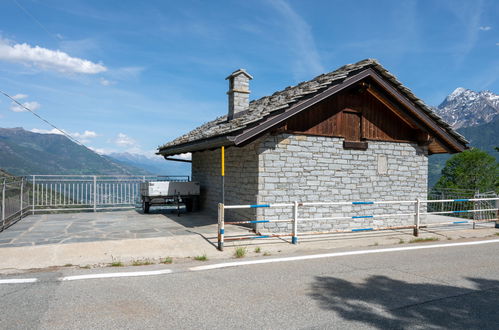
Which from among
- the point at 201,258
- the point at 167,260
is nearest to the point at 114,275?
the point at 167,260

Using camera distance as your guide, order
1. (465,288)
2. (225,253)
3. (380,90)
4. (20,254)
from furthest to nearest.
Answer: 1. (380,90)
2. (225,253)
3. (20,254)
4. (465,288)

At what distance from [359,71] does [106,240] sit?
329 inches

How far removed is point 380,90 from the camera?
1157 centimetres

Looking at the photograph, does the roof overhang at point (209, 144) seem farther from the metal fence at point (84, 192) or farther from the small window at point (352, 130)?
the small window at point (352, 130)

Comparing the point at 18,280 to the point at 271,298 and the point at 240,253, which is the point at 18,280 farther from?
the point at 271,298

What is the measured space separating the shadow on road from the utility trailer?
865cm

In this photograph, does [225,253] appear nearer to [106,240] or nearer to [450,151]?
[106,240]

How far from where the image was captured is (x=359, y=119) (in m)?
11.6

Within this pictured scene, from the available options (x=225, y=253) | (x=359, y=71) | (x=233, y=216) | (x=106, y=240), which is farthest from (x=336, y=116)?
(x=106, y=240)

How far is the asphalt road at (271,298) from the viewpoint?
420 centimetres

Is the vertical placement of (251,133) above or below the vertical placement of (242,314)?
above

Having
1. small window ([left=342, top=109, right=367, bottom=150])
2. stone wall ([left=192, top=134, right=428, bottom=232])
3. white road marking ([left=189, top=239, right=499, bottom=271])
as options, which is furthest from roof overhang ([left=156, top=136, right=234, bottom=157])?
small window ([left=342, top=109, right=367, bottom=150])

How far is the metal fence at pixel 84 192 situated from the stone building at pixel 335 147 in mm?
4254

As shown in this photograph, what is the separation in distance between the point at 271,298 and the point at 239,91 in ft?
34.9
